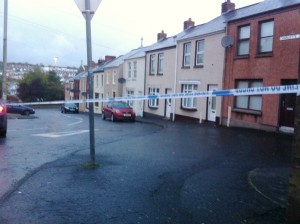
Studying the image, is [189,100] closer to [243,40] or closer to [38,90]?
[243,40]

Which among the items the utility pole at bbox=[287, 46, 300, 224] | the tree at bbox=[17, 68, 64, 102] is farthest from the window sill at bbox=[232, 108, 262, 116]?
the tree at bbox=[17, 68, 64, 102]

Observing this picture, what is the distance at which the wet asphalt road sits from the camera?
4.65m

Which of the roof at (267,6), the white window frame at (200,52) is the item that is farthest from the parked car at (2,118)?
the white window frame at (200,52)

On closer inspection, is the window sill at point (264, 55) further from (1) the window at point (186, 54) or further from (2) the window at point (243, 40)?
(1) the window at point (186, 54)

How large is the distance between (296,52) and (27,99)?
248 feet

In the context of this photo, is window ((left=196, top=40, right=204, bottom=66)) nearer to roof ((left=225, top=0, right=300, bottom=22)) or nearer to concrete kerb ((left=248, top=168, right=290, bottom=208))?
roof ((left=225, top=0, right=300, bottom=22))

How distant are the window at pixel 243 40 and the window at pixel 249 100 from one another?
1577 millimetres

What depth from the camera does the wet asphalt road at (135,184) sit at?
4652mm

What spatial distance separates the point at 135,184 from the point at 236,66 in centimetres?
1382

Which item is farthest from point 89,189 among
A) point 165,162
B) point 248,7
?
point 248,7

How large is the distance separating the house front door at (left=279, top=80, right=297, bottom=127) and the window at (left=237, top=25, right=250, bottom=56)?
10.8 feet

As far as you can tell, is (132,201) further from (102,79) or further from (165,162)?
(102,79)

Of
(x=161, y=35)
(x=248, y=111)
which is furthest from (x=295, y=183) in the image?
(x=161, y=35)

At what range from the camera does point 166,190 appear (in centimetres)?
587
